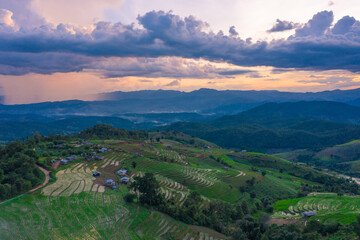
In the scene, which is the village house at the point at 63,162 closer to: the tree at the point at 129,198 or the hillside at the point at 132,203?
the hillside at the point at 132,203

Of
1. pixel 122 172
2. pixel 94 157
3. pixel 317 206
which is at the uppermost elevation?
pixel 94 157

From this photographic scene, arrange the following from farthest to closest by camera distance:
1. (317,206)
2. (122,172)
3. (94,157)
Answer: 1. (94,157)
2. (122,172)
3. (317,206)


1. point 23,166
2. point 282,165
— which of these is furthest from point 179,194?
point 282,165

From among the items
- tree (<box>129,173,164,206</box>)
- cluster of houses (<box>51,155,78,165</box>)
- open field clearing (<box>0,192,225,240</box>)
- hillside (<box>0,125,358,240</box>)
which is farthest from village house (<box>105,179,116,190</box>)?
cluster of houses (<box>51,155,78,165</box>)

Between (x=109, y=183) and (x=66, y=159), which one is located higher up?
(x=66, y=159)

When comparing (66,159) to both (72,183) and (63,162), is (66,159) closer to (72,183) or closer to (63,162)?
(63,162)

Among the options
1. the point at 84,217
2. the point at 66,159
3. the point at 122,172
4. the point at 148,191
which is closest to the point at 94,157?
the point at 66,159

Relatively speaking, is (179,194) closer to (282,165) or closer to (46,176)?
(46,176)

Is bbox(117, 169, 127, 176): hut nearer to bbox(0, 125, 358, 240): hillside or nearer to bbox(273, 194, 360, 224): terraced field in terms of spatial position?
bbox(0, 125, 358, 240): hillside


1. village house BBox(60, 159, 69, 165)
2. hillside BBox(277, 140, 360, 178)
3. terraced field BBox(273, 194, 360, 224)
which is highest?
village house BBox(60, 159, 69, 165)

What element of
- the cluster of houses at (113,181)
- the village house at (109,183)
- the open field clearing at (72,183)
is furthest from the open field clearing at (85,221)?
the cluster of houses at (113,181)

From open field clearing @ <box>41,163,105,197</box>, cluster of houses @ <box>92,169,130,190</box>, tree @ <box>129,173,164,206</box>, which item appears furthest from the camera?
cluster of houses @ <box>92,169,130,190</box>
